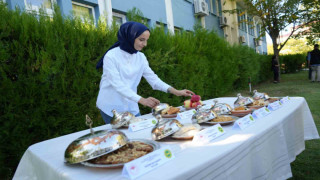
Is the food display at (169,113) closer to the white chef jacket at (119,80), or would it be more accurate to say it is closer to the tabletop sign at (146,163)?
the white chef jacket at (119,80)

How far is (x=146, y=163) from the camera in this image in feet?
2.95

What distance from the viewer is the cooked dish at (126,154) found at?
37.8 inches

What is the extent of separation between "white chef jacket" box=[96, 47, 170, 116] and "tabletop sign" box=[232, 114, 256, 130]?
820mm

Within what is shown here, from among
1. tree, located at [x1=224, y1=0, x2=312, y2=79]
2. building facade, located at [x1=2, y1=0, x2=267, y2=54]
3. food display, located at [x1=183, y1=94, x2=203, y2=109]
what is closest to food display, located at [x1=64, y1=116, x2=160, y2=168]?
food display, located at [x1=183, y1=94, x2=203, y2=109]

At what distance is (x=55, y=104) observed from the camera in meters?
2.78

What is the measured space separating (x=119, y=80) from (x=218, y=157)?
3.79 feet

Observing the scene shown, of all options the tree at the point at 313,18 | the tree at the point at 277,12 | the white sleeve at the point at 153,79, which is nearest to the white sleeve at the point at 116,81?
the white sleeve at the point at 153,79

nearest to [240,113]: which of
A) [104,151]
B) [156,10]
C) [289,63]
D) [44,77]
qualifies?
[104,151]

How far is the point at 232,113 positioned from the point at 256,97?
650 millimetres

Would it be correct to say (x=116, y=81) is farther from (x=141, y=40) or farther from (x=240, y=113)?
(x=240, y=113)

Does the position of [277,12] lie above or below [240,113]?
above

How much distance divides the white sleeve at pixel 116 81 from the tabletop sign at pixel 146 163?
33.9 inches

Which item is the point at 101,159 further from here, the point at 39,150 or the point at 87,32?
the point at 87,32

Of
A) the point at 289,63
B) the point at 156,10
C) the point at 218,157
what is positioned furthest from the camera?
the point at 289,63
